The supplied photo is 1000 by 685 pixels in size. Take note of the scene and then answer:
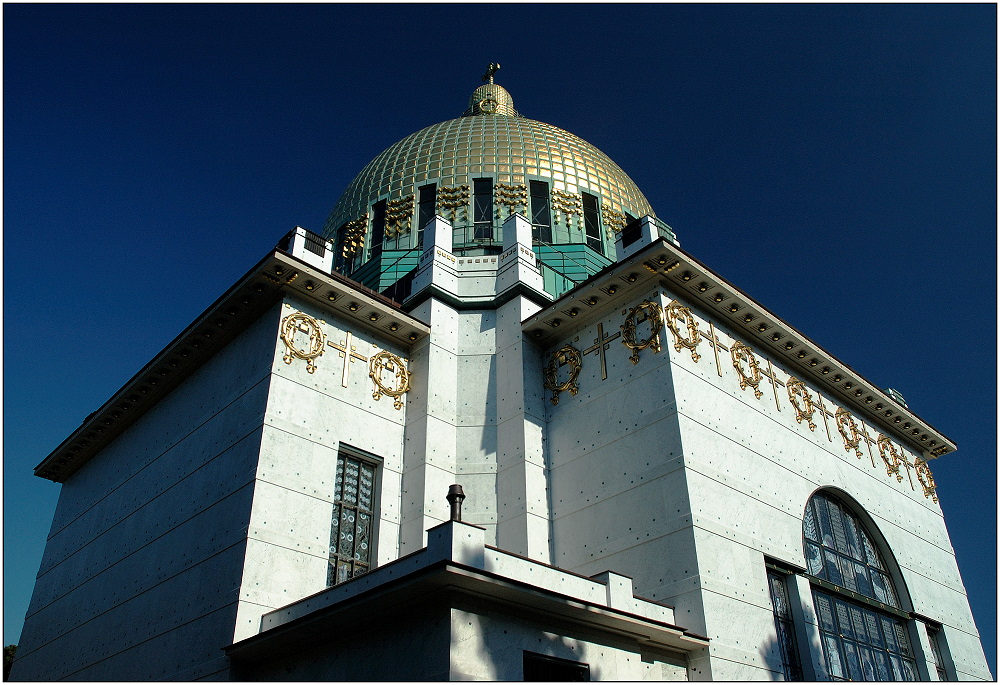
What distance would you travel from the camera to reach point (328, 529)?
572 inches

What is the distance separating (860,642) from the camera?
1589 centimetres

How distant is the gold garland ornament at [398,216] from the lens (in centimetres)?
2438

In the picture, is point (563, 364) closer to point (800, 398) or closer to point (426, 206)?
point (800, 398)

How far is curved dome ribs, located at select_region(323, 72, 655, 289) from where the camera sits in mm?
24078

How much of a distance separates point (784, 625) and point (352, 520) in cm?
807

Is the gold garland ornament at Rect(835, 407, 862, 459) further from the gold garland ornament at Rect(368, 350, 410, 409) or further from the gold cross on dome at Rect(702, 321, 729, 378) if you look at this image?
the gold garland ornament at Rect(368, 350, 410, 409)

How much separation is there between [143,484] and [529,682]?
11253 millimetres

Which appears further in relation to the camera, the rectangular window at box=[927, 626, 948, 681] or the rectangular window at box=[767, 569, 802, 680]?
the rectangular window at box=[927, 626, 948, 681]

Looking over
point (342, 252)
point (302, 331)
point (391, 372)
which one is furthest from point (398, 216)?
point (302, 331)

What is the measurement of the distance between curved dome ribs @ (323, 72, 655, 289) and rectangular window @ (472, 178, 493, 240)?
0.10 feet

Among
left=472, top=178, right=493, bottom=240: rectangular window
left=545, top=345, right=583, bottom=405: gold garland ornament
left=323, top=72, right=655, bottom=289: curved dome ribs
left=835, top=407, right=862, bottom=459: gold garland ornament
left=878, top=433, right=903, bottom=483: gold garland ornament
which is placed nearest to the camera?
left=545, top=345, right=583, bottom=405: gold garland ornament

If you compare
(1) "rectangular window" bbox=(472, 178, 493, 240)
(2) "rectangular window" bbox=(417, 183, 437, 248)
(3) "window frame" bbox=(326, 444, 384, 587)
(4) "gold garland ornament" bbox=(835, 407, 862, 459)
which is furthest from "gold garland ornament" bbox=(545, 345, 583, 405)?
(2) "rectangular window" bbox=(417, 183, 437, 248)

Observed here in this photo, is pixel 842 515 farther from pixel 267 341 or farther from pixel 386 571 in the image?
pixel 267 341

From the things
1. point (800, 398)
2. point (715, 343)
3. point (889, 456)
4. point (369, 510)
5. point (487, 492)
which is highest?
point (715, 343)
